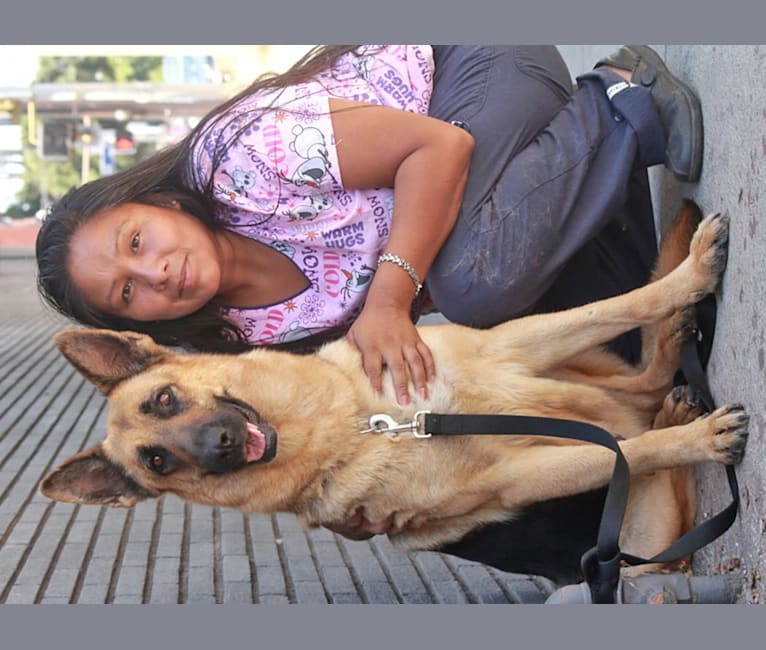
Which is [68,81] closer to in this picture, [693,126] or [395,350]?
[395,350]

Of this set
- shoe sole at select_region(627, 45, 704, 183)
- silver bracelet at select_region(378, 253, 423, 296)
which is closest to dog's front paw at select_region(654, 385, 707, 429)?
shoe sole at select_region(627, 45, 704, 183)

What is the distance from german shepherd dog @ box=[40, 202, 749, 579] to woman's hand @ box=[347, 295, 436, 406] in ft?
0.15

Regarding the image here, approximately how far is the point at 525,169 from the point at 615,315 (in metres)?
0.59

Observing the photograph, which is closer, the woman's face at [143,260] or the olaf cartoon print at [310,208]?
the woman's face at [143,260]

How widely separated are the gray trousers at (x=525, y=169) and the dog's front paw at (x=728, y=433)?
0.80m

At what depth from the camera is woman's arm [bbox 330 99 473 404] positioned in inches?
116

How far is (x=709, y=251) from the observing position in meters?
2.82

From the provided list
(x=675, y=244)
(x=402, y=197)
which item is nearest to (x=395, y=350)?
(x=402, y=197)

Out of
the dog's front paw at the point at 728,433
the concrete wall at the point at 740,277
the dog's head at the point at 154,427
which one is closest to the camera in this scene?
the concrete wall at the point at 740,277

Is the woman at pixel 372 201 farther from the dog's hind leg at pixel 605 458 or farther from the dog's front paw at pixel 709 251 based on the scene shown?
the dog's hind leg at pixel 605 458

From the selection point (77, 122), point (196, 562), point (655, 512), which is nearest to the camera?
point (655, 512)

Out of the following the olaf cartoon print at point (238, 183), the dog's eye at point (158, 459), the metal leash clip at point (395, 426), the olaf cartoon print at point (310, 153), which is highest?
the olaf cartoon print at point (310, 153)

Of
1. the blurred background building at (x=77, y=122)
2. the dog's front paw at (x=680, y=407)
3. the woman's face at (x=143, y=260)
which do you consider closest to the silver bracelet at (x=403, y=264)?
the woman's face at (x=143, y=260)

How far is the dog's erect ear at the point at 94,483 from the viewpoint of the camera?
10.1ft
